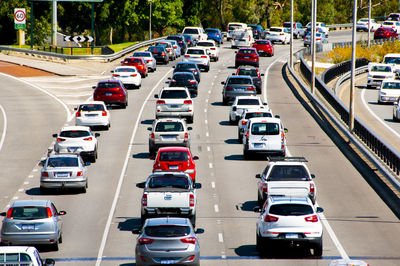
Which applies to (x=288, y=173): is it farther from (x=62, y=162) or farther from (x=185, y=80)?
(x=185, y=80)

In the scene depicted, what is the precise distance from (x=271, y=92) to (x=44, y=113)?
16275 millimetres

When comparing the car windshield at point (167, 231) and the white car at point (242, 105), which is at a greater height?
the white car at point (242, 105)

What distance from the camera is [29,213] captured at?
23.1 metres

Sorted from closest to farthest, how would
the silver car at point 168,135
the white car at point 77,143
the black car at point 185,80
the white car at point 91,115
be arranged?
the white car at point 77,143 < the silver car at point 168,135 < the white car at point 91,115 < the black car at point 185,80

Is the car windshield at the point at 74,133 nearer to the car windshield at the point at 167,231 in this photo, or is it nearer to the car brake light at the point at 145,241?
the car windshield at the point at 167,231

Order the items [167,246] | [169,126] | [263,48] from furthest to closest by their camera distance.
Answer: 1. [263,48]
2. [169,126]
3. [167,246]

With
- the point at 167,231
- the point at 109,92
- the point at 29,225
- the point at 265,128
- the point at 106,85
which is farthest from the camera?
the point at 109,92

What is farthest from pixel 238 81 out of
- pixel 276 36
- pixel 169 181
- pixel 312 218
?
pixel 276 36

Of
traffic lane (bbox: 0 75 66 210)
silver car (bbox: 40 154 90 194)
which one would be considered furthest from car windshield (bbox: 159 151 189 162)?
traffic lane (bbox: 0 75 66 210)

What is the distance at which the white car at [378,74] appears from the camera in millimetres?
70125

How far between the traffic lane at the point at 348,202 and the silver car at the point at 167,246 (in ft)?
16.8

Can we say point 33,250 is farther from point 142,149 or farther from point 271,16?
point 271,16

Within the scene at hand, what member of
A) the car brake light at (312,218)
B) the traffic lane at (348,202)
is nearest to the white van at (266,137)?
the traffic lane at (348,202)

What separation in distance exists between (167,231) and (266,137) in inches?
671
